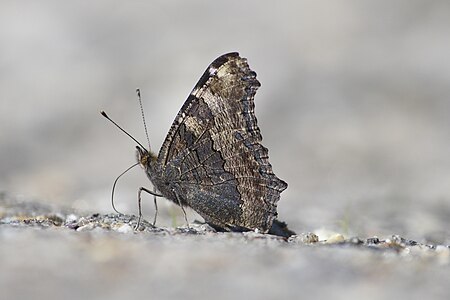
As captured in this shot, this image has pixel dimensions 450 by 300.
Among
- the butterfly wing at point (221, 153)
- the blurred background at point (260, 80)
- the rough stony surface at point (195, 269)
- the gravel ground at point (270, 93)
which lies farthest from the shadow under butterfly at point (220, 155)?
the blurred background at point (260, 80)

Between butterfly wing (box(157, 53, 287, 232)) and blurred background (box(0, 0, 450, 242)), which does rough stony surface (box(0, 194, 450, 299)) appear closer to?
butterfly wing (box(157, 53, 287, 232))

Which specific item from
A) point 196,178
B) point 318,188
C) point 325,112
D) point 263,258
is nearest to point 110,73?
point 325,112

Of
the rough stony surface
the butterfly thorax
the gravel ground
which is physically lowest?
the rough stony surface

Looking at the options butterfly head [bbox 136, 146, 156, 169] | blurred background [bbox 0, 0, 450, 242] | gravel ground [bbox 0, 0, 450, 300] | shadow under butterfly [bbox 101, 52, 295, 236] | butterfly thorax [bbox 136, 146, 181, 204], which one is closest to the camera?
shadow under butterfly [bbox 101, 52, 295, 236]

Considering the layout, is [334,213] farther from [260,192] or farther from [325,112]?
[325,112]

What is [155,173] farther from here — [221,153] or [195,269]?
[195,269]

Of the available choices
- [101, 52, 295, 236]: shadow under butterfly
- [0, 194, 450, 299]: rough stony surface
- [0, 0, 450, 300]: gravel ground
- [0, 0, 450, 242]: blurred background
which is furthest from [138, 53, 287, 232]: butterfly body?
[0, 0, 450, 242]: blurred background

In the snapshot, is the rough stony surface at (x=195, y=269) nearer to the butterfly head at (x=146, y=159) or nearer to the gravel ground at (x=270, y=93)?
the butterfly head at (x=146, y=159)
